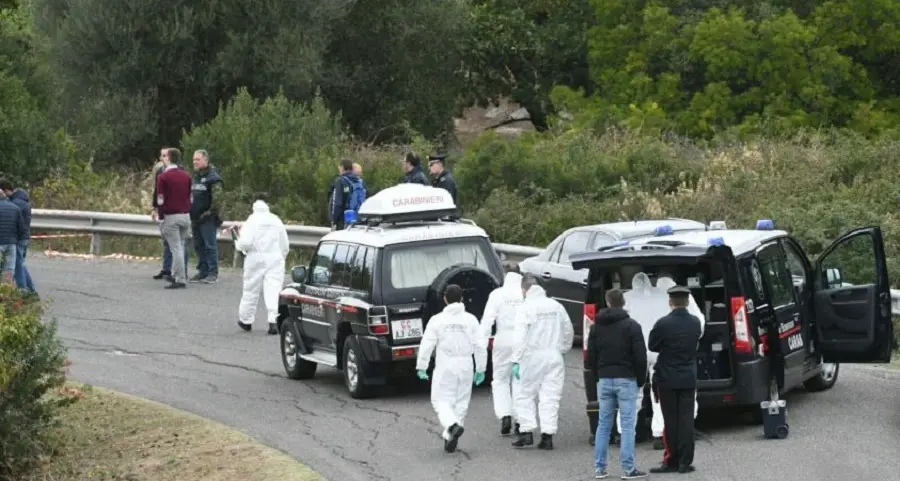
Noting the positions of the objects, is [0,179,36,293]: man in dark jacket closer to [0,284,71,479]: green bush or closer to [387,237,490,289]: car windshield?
[0,284,71,479]: green bush

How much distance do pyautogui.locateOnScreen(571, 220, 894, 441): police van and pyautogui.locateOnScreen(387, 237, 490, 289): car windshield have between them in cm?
207

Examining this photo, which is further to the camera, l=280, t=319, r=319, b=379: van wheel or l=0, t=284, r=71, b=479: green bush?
l=280, t=319, r=319, b=379: van wheel

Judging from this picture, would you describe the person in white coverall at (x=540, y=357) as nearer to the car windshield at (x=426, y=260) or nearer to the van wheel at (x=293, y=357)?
the car windshield at (x=426, y=260)

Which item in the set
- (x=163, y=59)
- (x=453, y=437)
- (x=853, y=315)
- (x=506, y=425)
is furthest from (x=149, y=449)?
(x=163, y=59)

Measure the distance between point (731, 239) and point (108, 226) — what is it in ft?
53.4

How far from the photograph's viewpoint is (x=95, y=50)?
3912 cm

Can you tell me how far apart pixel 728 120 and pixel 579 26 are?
1122 centimetres

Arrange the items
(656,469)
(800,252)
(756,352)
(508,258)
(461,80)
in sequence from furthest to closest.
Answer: (461,80)
(508,258)
(800,252)
(756,352)
(656,469)

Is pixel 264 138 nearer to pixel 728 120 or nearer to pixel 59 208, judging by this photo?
pixel 59 208

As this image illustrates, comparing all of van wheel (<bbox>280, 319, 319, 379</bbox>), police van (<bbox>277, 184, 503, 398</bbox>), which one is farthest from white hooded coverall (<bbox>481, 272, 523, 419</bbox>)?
van wheel (<bbox>280, 319, 319, 379</bbox>)

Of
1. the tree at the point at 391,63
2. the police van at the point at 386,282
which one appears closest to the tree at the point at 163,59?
the tree at the point at 391,63

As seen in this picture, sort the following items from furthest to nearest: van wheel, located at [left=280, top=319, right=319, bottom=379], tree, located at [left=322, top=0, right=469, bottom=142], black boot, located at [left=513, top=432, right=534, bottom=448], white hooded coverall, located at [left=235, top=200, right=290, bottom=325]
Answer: tree, located at [left=322, top=0, right=469, bottom=142]
white hooded coverall, located at [left=235, top=200, right=290, bottom=325]
van wheel, located at [left=280, top=319, right=319, bottom=379]
black boot, located at [left=513, top=432, right=534, bottom=448]

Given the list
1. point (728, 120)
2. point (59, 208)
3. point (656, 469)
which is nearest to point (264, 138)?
point (59, 208)

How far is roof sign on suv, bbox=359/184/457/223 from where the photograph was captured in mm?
16766
